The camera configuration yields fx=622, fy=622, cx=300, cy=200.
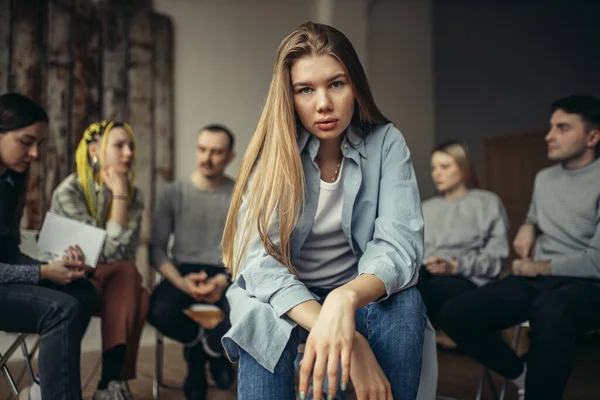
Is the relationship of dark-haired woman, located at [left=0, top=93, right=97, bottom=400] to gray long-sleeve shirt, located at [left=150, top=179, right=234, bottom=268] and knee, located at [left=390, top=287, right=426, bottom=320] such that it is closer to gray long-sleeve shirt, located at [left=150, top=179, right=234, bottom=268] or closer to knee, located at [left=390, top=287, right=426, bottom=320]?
gray long-sleeve shirt, located at [left=150, top=179, right=234, bottom=268]

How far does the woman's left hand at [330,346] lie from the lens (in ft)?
3.87

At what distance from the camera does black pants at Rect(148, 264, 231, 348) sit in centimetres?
284

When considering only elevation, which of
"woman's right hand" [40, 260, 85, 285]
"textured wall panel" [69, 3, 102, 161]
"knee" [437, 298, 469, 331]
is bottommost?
"knee" [437, 298, 469, 331]

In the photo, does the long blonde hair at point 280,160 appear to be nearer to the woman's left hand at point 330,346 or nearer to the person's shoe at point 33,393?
the woman's left hand at point 330,346

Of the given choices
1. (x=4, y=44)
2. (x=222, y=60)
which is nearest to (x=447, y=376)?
(x=222, y=60)

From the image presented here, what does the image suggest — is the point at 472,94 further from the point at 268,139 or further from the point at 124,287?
the point at 268,139

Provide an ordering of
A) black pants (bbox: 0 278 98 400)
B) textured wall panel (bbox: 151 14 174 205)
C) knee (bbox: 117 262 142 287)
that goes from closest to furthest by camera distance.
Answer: black pants (bbox: 0 278 98 400) < knee (bbox: 117 262 142 287) < textured wall panel (bbox: 151 14 174 205)

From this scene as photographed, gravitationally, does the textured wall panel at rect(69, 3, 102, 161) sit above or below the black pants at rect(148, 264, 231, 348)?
above

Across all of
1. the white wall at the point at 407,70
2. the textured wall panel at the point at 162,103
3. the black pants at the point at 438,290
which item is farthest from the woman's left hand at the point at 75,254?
the white wall at the point at 407,70

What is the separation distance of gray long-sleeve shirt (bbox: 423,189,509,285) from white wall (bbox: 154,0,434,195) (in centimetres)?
211

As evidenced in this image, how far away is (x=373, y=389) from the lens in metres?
1.20

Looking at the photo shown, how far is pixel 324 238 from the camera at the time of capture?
60.1 inches

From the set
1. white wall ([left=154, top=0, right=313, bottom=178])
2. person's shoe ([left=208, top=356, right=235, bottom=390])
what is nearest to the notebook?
person's shoe ([left=208, top=356, right=235, bottom=390])

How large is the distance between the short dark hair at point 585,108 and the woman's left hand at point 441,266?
78 centimetres
